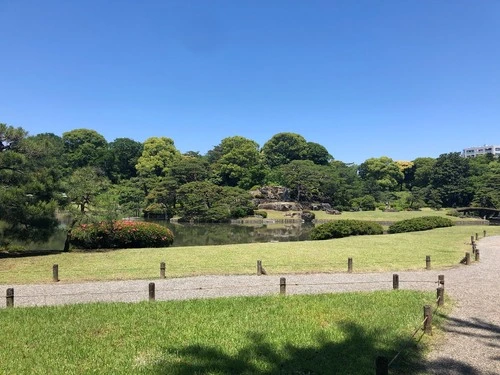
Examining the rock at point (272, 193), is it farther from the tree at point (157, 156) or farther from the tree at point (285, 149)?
the tree at point (285, 149)

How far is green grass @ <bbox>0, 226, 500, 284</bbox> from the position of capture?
1370cm

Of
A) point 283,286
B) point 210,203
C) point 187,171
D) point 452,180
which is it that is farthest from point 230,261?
point 452,180

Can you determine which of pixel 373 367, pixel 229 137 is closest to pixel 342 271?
pixel 373 367

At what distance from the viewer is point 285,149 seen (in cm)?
9231

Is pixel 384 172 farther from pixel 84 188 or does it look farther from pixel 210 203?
pixel 84 188

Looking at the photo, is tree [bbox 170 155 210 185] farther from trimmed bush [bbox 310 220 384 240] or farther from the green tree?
the green tree

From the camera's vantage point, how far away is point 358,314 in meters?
8.27

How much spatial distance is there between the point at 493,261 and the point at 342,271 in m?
6.98

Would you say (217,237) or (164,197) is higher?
(164,197)

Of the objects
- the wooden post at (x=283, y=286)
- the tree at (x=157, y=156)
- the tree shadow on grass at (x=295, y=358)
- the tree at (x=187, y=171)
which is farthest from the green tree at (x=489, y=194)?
the tree shadow on grass at (x=295, y=358)

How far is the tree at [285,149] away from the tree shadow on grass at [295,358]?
83533 mm

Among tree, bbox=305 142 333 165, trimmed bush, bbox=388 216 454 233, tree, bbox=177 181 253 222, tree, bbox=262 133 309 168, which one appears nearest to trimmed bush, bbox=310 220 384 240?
trimmed bush, bbox=388 216 454 233

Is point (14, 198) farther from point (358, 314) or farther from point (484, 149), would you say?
point (484, 149)

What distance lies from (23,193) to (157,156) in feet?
192
